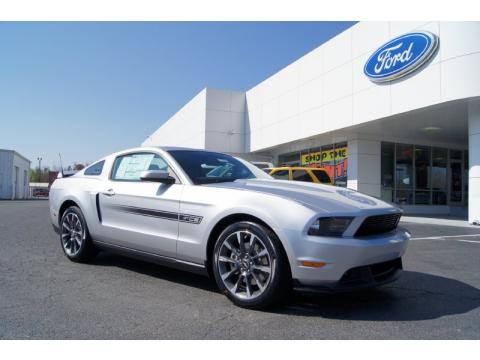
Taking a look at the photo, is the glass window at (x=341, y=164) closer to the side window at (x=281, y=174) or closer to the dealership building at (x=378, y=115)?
the dealership building at (x=378, y=115)

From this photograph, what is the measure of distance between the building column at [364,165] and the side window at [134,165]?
13914 millimetres

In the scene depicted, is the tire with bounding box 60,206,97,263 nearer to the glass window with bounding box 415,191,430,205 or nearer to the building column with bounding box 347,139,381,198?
the building column with bounding box 347,139,381,198

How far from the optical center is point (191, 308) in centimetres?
326

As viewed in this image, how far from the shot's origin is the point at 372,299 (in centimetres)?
358

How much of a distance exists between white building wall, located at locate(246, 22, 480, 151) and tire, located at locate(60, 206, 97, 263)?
431 inches

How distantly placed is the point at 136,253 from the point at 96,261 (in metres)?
1.30

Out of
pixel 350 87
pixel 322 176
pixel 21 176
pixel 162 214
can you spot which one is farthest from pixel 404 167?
pixel 21 176

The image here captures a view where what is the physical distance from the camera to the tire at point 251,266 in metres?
3.06

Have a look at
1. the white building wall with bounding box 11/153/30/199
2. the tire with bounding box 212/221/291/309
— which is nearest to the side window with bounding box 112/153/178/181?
the tire with bounding box 212/221/291/309

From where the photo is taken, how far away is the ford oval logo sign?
474 inches

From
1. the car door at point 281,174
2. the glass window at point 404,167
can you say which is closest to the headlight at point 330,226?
the car door at point 281,174

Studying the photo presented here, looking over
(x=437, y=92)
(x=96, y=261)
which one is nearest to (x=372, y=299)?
(x=96, y=261)
